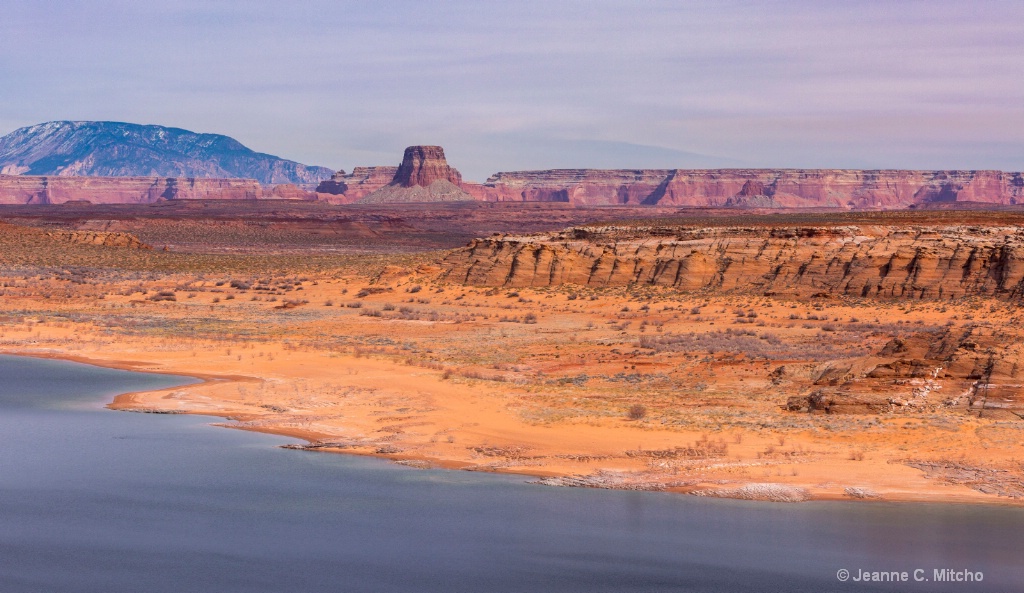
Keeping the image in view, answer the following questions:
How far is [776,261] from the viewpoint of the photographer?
184ft

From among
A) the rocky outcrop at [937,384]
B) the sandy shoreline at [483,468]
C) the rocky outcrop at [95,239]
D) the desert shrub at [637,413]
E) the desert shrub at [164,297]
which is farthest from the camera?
the rocky outcrop at [95,239]

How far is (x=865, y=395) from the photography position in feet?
76.8

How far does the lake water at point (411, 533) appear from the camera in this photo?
15.1m

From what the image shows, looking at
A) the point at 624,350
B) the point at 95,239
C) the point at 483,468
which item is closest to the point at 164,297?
the point at 624,350

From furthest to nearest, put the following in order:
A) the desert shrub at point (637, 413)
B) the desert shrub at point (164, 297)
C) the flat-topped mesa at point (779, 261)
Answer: the desert shrub at point (164, 297) < the flat-topped mesa at point (779, 261) < the desert shrub at point (637, 413)

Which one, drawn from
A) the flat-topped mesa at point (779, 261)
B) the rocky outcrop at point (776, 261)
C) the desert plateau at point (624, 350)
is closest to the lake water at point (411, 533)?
the desert plateau at point (624, 350)

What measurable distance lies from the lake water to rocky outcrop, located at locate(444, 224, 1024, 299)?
1330 inches

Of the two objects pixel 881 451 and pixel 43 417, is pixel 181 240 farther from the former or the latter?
pixel 881 451

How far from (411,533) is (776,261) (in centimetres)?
4187

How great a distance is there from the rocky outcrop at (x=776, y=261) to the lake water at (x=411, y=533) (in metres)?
33.8

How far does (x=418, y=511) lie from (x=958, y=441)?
9.84 meters

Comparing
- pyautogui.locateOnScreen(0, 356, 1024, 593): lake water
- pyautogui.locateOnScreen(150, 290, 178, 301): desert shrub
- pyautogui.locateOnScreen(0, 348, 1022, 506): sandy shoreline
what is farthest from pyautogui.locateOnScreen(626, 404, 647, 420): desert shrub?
pyautogui.locateOnScreen(150, 290, 178, 301): desert shrub

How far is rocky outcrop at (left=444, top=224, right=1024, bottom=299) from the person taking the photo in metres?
50.0

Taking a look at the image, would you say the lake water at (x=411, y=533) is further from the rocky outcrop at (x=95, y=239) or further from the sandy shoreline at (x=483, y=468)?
the rocky outcrop at (x=95, y=239)
